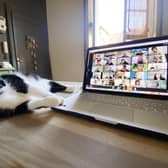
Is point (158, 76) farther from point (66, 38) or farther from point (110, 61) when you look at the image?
point (66, 38)

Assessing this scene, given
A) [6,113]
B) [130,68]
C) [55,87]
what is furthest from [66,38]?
[6,113]

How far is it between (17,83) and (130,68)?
680 millimetres

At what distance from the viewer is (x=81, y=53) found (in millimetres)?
2914

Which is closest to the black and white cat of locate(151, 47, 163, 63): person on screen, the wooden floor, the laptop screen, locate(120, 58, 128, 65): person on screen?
the wooden floor

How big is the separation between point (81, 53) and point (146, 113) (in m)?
2.46

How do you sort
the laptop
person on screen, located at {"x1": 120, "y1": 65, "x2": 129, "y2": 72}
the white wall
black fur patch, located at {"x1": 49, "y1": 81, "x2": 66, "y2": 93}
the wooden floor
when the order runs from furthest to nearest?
the white wall
black fur patch, located at {"x1": 49, "y1": 81, "x2": 66, "y2": 93}
person on screen, located at {"x1": 120, "y1": 65, "x2": 129, "y2": 72}
the laptop
the wooden floor

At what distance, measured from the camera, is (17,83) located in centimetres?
94

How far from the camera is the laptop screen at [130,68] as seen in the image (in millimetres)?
669

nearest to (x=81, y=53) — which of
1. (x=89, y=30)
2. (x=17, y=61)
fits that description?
(x=89, y=30)

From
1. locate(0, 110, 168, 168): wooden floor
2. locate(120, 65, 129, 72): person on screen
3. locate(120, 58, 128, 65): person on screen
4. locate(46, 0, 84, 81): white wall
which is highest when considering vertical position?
locate(46, 0, 84, 81): white wall

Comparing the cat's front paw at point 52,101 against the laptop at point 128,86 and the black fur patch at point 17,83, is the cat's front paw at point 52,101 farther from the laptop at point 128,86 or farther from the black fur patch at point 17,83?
the black fur patch at point 17,83

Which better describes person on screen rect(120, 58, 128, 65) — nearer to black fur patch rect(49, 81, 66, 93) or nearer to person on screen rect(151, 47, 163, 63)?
person on screen rect(151, 47, 163, 63)

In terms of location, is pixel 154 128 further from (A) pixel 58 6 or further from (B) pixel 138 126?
(A) pixel 58 6

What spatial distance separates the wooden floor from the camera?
34cm
